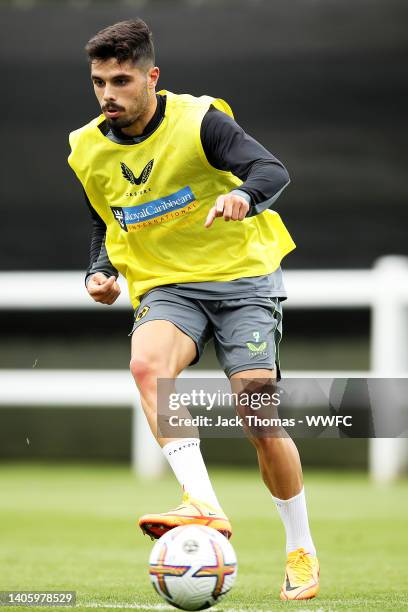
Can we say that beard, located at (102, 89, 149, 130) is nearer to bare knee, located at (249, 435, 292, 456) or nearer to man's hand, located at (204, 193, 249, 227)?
man's hand, located at (204, 193, 249, 227)

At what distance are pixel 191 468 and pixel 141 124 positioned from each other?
4.29ft

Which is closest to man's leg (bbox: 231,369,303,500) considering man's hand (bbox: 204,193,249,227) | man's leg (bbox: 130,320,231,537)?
man's leg (bbox: 130,320,231,537)

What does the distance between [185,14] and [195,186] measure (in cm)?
467

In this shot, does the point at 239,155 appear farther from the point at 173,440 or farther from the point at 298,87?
the point at 298,87

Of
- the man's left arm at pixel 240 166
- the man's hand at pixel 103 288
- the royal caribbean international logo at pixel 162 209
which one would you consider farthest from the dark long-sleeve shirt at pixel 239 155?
the man's hand at pixel 103 288

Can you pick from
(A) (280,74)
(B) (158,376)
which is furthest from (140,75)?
(A) (280,74)

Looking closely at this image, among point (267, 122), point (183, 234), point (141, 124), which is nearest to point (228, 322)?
point (183, 234)

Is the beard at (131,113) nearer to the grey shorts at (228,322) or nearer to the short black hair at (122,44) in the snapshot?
the short black hair at (122,44)

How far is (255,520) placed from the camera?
7.12m

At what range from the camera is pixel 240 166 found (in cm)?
432

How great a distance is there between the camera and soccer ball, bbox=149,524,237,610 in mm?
3789

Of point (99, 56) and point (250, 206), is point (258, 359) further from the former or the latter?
point (99, 56)

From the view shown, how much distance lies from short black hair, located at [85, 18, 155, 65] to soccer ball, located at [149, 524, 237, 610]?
1.69 meters

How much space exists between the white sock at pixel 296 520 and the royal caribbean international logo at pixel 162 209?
3.76 ft
